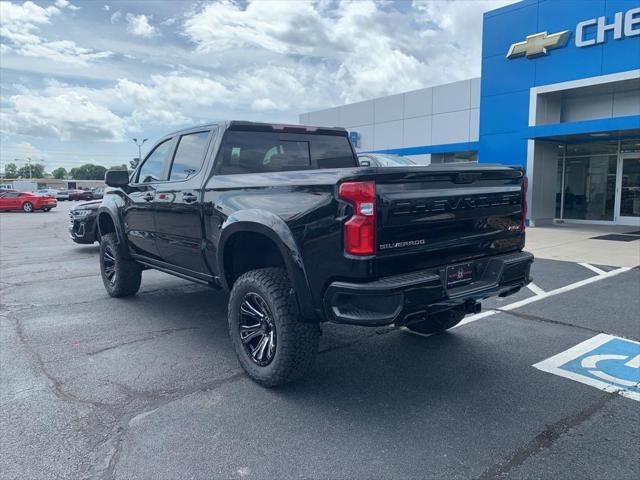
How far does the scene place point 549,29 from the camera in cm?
1484

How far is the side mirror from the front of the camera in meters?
5.47

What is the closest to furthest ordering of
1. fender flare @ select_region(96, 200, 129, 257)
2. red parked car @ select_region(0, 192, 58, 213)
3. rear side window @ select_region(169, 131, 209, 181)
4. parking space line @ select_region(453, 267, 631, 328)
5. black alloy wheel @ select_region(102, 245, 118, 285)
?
1. rear side window @ select_region(169, 131, 209, 181)
2. parking space line @ select_region(453, 267, 631, 328)
3. fender flare @ select_region(96, 200, 129, 257)
4. black alloy wheel @ select_region(102, 245, 118, 285)
5. red parked car @ select_region(0, 192, 58, 213)

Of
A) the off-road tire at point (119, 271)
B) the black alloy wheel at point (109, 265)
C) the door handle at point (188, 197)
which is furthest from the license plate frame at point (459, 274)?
the black alloy wheel at point (109, 265)

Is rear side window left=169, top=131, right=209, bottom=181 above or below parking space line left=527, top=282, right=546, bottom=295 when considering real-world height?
above

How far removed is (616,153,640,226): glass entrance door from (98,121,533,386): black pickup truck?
45.3ft

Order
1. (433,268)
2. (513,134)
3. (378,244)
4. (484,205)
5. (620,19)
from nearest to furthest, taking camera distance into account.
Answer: (378,244)
(433,268)
(484,205)
(620,19)
(513,134)

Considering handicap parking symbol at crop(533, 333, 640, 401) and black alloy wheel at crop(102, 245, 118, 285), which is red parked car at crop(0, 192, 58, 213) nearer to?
black alloy wheel at crop(102, 245, 118, 285)

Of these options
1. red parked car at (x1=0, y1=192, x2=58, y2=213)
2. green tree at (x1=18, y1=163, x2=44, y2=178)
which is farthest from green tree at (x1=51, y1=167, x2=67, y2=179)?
red parked car at (x1=0, y1=192, x2=58, y2=213)

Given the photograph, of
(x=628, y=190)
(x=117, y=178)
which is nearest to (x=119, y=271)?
(x=117, y=178)

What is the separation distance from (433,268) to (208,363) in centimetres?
212

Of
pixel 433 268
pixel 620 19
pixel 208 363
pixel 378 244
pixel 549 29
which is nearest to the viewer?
pixel 378 244

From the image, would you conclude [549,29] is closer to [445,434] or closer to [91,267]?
[91,267]

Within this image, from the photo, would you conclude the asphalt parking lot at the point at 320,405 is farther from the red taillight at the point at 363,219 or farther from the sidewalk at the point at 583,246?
the sidewalk at the point at 583,246

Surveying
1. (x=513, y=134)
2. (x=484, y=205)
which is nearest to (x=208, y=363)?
(x=484, y=205)
